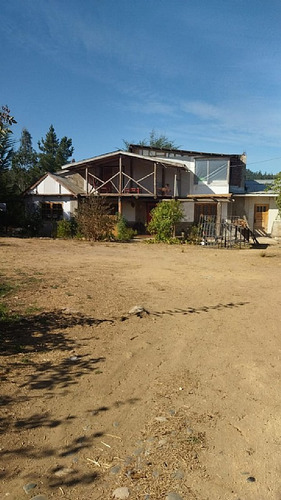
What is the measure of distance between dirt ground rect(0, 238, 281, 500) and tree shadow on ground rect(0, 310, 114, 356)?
0.05 feet

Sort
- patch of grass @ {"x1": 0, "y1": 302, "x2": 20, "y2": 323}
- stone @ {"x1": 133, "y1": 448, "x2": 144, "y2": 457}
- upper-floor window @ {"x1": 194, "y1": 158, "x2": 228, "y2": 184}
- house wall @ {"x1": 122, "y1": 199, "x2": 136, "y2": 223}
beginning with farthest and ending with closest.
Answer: house wall @ {"x1": 122, "y1": 199, "x2": 136, "y2": 223}
upper-floor window @ {"x1": 194, "y1": 158, "x2": 228, "y2": 184}
patch of grass @ {"x1": 0, "y1": 302, "x2": 20, "y2": 323}
stone @ {"x1": 133, "y1": 448, "x2": 144, "y2": 457}

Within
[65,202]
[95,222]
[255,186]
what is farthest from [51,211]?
[255,186]

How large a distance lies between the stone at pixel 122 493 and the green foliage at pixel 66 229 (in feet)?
61.7

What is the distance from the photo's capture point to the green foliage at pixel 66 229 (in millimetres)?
20328

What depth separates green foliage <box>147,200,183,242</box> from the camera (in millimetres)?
18297

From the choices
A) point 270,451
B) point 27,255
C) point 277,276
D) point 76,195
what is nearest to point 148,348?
point 270,451

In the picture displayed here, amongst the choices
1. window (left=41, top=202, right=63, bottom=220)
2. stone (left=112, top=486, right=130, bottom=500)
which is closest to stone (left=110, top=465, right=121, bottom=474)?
stone (left=112, top=486, right=130, bottom=500)

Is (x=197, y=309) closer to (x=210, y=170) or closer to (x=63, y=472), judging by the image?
(x=63, y=472)

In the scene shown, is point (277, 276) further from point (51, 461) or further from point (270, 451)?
point (51, 461)

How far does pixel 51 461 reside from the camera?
230 cm

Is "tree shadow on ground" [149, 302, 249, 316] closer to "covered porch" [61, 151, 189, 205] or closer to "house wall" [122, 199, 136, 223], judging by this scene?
"covered porch" [61, 151, 189, 205]

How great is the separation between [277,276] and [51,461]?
8.32 meters

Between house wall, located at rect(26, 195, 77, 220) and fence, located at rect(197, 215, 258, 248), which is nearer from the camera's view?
fence, located at rect(197, 215, 258, 248)

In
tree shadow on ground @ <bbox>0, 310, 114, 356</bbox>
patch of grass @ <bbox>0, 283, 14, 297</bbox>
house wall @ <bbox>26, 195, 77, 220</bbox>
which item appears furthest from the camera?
house wall @ <bbox>26, 195, 77, 220</bbox>
